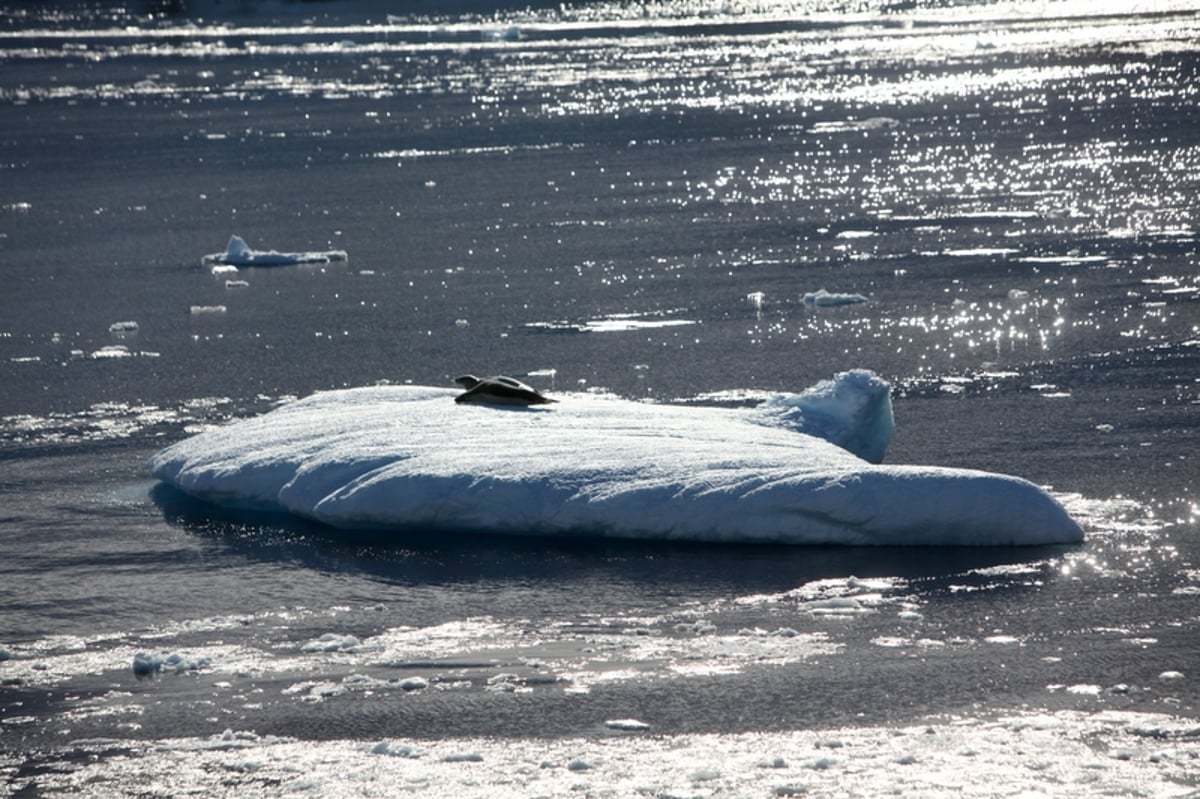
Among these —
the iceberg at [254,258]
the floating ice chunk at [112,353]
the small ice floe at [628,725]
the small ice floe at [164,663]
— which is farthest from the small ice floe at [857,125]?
the small ice floe at [628,725]

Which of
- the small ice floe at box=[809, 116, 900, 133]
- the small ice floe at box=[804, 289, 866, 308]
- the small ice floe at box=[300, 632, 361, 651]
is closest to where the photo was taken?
the small ice floe at box=[300, 632, 361, 651]

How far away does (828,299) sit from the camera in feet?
39.9

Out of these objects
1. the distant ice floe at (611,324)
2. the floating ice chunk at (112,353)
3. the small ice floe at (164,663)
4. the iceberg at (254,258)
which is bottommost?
the small ice floe at (164,663)

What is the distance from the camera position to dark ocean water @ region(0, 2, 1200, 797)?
5211 millimetres

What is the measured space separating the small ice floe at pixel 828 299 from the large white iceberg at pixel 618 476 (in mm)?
3954

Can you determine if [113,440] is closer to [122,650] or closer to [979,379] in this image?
[122,650]

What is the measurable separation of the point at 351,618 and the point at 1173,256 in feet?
31.4

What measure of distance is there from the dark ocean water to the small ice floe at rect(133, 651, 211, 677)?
0.01 meters

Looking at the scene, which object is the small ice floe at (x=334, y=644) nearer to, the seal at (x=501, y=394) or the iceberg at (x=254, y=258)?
the seal at (x=501, y=394)

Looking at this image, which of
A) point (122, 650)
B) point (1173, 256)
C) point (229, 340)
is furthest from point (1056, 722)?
point (1173, 256)

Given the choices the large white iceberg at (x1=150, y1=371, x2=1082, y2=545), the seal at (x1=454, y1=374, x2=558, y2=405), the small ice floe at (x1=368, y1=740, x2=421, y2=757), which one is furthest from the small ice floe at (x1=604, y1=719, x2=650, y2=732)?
the seal at (x1=454, y1=374, x2=558, y2=405)

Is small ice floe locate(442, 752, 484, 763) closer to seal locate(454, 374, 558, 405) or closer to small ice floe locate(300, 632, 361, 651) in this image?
small ice floe locate(300, 632, 361, 651)

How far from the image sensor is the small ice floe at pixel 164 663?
577 centimetres

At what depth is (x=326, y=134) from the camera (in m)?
24.8
